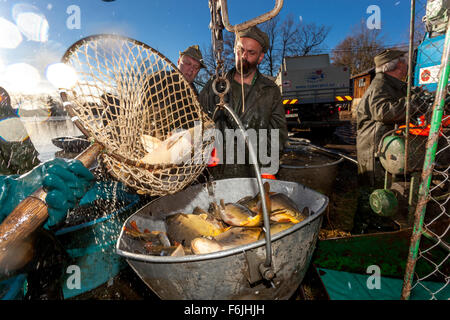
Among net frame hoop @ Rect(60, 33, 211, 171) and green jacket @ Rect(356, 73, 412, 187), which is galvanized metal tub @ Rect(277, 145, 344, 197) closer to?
green jacket @ Rect(356, 73, 412, 187)

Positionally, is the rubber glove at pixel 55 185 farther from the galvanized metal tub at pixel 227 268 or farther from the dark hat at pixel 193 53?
the dark hat at pixel 193 53

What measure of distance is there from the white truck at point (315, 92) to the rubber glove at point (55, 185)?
38.3 feet

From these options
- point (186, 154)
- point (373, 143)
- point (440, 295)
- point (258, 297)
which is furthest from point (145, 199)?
point (373, 143)

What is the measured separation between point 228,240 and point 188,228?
1.10 ft

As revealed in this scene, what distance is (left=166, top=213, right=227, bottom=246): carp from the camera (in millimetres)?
1474

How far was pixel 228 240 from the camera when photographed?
1289mm

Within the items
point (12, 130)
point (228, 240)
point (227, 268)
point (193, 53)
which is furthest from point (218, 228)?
point (12, 130)

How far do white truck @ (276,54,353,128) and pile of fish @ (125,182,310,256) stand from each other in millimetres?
11082

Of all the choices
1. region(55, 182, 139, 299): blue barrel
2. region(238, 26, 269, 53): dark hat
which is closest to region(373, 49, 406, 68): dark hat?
region(238, 26, 269, 53): dark hat

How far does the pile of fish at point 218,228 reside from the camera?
1263 mm

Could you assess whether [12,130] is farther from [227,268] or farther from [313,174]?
[313,174]

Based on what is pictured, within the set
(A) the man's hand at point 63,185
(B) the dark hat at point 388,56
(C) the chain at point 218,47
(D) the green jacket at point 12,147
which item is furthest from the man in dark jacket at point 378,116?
(D) the green jacket at point 12,147
